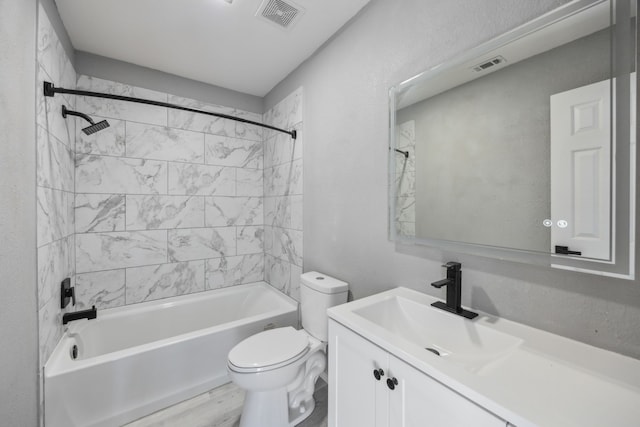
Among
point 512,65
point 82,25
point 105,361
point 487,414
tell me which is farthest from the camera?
→ point 82,25

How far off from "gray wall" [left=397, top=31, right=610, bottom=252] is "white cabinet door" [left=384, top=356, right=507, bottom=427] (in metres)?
0.61

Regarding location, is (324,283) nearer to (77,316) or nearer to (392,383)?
(392,383)

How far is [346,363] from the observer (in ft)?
3.55

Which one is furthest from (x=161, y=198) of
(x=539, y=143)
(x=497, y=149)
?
(x=539, y=143)

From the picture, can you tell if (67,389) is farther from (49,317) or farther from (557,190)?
(557,190)

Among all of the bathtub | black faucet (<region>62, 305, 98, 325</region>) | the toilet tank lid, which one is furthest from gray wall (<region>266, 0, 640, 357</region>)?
black faucet (<region>62, 305, 98, 325</region>)

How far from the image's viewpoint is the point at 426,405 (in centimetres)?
76

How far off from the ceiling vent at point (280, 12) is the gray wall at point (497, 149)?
1013 millimetres

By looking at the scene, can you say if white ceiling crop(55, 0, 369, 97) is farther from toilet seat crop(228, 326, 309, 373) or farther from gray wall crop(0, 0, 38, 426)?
toilet seat crop(228, 326, 309, 373)

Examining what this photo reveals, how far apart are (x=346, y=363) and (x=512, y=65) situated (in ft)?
4.47

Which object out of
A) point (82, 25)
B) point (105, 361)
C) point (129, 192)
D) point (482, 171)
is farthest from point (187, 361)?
point (82, 25)

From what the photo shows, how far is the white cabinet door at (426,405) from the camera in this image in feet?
2.12

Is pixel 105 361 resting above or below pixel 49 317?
below

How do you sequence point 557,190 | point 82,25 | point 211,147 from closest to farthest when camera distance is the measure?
1. point 557,190
2. point 82,25
3. point 211,147
